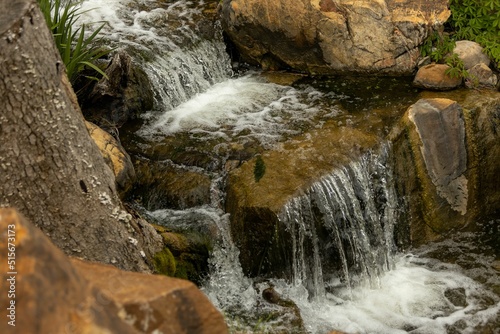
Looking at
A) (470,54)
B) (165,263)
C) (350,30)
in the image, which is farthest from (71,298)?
(470,54)

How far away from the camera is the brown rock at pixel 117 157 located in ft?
19.3

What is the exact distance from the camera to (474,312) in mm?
5742

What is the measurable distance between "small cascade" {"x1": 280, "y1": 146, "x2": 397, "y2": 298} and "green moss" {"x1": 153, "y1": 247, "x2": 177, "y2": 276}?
41.1 inches

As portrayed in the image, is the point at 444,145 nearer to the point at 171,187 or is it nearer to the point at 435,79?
the point at 435,79

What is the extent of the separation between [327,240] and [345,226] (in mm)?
238

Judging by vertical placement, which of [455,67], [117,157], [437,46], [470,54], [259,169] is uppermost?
[437,46]

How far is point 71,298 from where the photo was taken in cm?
230

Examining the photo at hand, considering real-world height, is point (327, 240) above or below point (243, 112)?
below

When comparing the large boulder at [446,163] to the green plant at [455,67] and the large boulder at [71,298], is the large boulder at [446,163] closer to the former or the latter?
the green plant at [455,67]

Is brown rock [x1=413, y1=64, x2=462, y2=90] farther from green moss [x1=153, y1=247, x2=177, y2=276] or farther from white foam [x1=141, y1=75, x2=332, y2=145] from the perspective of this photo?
green moss [x1=153, y1=247, x2=177, y2=276]

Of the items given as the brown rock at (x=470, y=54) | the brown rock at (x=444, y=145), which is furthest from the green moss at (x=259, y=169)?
the brown rock at (x=470, y=54)

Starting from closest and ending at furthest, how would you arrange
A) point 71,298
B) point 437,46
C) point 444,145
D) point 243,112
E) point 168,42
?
point 71,298 < point 444,145 < point 243,112 < point 437,46 < point 168,42

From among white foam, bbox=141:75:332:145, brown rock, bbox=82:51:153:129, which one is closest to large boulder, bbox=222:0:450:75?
white foam, bbox=141:75:332:145

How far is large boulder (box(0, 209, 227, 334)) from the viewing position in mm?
2230
